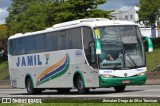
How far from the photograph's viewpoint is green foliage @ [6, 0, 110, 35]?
243 ft

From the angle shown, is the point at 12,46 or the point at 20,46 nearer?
the point at 20,46

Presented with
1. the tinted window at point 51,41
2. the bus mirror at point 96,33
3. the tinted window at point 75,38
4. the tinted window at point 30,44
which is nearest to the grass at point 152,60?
the tinted window at point 30,44

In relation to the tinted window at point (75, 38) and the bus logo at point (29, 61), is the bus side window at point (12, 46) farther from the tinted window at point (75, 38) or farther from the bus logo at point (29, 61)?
the tinted window at point (75, 38)

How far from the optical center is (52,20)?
89.7m

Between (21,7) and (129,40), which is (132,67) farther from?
(21,7)

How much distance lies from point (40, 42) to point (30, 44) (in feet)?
4.02

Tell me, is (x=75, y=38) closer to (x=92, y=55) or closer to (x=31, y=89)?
(x=92, y=55)

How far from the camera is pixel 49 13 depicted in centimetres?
9206

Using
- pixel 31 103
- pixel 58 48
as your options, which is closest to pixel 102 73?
pixel 58 48

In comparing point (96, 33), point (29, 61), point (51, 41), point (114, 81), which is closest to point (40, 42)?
point (51, 41)

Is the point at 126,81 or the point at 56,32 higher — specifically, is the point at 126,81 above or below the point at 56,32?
below

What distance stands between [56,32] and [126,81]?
5325mm

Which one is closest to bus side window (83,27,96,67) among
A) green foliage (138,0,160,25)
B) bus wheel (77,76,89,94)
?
bus wheel (77,76,89,94)

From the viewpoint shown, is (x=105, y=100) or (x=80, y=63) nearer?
(x=105, y=100)
